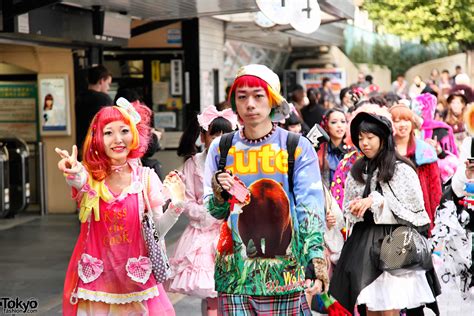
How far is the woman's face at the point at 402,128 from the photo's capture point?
8.24 metres

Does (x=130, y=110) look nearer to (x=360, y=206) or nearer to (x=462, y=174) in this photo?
(x=360, y=206)

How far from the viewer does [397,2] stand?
38.0 metres

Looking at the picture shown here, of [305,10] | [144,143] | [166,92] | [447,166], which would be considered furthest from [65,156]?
[166,92]

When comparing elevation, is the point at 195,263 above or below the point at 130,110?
below

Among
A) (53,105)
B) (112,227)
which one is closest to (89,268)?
(112,227)

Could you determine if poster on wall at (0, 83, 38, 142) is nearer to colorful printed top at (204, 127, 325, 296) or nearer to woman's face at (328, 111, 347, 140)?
woman's face at (328, 111, 347, 140)

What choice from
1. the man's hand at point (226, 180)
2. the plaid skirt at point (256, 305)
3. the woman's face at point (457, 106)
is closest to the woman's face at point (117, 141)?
the man's hand at point (226, 180)

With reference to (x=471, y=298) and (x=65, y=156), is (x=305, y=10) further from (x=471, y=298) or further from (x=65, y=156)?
(x=65, y=156)

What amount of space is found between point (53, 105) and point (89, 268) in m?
9.78

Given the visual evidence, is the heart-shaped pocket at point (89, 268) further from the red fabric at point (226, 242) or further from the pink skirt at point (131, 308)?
the red fabric at point (226, 242)

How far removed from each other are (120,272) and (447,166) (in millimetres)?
5717

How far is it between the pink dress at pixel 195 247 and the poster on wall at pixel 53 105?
7639mm

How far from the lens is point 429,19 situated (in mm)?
37312

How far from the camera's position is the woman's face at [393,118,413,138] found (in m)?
8.24
